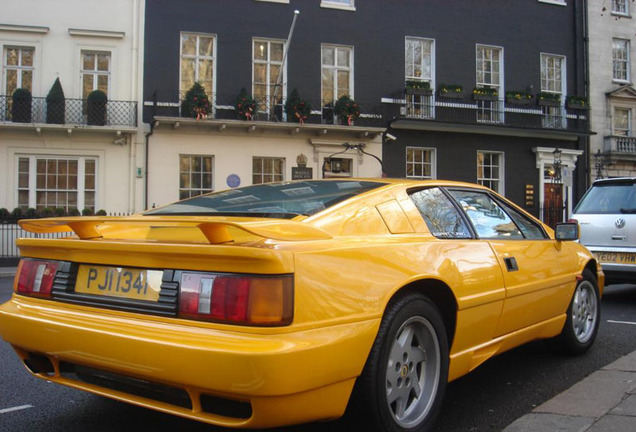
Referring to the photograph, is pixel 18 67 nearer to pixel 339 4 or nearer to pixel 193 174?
pixel 193 174

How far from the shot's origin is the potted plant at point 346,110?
65.6 ft

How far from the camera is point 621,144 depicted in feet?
81.4

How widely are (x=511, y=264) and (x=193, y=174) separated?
16.6 meters

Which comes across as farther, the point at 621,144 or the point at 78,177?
the point at 621,144

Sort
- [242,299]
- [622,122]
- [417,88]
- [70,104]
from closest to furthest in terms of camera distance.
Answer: [242,299], [70,104], [417,88], [622,122]

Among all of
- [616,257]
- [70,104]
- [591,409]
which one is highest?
[70,104]

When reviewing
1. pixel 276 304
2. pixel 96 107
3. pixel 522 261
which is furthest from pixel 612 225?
pixel 96 107

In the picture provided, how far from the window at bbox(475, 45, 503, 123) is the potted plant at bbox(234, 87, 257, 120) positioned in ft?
29.4

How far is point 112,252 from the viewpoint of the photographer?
→ 2.72 metres

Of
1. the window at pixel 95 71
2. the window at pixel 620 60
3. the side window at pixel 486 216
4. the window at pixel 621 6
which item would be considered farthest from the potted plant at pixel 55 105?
the window at pixel 621 6

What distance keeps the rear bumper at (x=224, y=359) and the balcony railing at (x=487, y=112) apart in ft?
62.4

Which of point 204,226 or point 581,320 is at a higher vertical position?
point 204,226

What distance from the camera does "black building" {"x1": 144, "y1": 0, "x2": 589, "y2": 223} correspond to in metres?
19.2

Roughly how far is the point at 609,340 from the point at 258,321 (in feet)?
13.9
